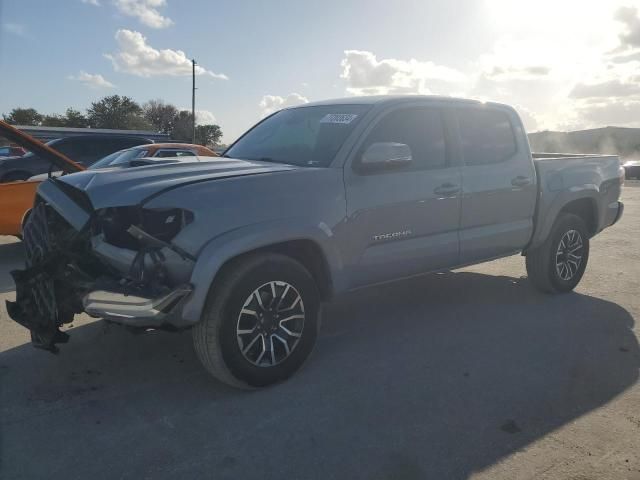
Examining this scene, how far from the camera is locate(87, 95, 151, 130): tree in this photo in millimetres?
65500

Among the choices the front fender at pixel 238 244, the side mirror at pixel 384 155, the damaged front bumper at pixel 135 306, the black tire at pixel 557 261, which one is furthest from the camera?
the black tire at pixel 557 261

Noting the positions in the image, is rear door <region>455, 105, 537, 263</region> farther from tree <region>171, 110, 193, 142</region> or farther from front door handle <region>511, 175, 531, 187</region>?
tree <region>171, 110, 193, 142</region>

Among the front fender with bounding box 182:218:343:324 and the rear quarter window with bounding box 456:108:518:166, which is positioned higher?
the rear quarter window with bounding box 456:108:518:166

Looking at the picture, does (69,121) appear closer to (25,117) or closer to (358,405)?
(25,117)

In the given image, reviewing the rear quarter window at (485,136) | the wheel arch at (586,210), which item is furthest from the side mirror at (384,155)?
the wheel arch at (586,210)

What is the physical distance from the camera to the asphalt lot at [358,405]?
2.75 meters

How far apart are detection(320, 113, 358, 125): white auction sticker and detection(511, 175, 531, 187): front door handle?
179cm

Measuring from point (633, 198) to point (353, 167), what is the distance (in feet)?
52.9

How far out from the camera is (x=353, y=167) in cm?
390

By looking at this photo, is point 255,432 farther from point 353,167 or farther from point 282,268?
point 353,167

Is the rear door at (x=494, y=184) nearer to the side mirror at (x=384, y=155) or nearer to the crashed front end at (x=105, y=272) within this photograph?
the side mirror at (x=384, y=155)

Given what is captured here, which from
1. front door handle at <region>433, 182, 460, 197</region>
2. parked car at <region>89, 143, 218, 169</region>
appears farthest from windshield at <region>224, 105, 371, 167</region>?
parked car at <region>89, 143, 218, 169</region>

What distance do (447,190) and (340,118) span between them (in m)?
1.05

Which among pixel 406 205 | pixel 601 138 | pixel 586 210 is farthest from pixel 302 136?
pixel 601 138
